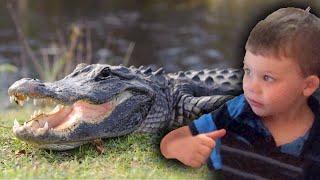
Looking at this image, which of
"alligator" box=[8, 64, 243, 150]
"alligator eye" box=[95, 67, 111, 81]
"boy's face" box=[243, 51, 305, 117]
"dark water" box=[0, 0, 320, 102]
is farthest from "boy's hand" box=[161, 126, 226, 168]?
"dark water" box=[0, 0, 320, 102]

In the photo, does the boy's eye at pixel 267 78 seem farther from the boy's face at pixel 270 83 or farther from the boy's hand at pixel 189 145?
the boy's hand at pixel 189 145

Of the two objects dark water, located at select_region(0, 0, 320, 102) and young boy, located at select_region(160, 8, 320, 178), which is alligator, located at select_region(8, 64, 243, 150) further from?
dark water, located at select_region(0, 0, 320, 102)

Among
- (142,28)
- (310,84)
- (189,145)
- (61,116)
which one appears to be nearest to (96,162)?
(61,116)

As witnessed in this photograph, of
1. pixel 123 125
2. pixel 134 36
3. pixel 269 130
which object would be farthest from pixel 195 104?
pixel 134 36

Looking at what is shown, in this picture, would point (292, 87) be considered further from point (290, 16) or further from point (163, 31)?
point (163, 31)

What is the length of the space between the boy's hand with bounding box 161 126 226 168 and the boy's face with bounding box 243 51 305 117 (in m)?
0.19

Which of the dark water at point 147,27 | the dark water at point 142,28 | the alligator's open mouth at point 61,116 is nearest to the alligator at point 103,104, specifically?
the alligator's open mouth at point 61,116

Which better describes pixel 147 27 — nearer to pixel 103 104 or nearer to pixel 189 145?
pixel 103 104

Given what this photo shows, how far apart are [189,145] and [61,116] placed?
128cm

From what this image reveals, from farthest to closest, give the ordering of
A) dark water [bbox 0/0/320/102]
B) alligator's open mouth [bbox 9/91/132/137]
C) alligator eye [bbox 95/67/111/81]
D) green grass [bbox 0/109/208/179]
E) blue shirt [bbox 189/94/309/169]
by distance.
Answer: dark water [bbox 0/0/320/102] → alligator eye [bbox 95/67/111/81] → alligator's open mouth [bbox 9/91/132/137] → green grass [bbox 0/109/208/179] → blue shirt [bbox 189/94/309/169]

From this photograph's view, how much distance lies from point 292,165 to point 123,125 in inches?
54.0

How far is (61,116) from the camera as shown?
11.8ft

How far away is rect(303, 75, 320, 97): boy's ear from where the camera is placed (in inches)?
97.7

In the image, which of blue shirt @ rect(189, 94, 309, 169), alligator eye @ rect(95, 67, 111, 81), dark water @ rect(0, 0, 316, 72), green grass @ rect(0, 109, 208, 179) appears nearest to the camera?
blue shirt @ rect(189, 94, 309, 169)
